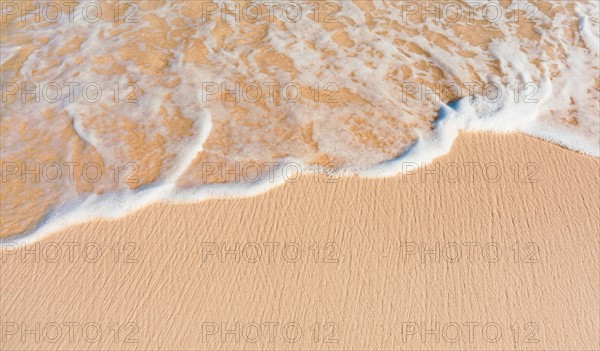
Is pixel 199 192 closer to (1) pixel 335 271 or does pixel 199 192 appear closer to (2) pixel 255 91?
(1) pixel 335 271

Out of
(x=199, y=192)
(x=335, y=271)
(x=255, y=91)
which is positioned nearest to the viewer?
(x=335, y=271)

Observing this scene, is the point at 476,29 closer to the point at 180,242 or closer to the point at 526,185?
the point at 526,185

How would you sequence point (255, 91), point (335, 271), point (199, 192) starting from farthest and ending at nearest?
point (255, 91)
point (199, 192)
point (335, 271)

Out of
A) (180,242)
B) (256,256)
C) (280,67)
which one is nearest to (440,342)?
(256,256)

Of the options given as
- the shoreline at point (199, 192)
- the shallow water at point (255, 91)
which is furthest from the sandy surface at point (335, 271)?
the shallow water at point (255, 91)

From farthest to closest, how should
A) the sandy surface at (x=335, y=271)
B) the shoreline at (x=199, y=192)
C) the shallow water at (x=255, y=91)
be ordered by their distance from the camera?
the shallow water at (x=255, y=91)
the shoreline at (x=199, y=192)
the sandy surface at (x=335, y=271)

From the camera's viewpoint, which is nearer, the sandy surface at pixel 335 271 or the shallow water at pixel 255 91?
the sandy surface at pixel 335 271

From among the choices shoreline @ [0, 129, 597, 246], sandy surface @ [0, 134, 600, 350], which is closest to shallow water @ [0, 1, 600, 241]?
shoreline @ [0, 129, 597, 246]

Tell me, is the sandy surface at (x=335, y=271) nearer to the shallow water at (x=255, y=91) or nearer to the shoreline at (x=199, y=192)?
the shoreline at (x=199, y=192)

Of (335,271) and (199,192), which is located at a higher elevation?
(199,192)

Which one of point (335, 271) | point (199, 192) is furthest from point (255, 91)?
point (335, 271)
